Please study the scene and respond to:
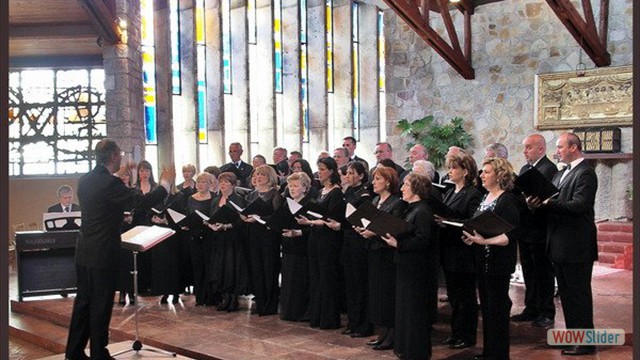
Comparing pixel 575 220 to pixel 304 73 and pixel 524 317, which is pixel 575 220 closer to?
pixel 524 317

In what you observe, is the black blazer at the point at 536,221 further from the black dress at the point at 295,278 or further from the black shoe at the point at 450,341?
the black dress at the point at 295,278

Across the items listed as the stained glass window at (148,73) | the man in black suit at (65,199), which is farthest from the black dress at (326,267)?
the stained glass window at (148,73)

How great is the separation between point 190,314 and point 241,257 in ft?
2.34

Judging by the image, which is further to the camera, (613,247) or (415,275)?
(613,247)

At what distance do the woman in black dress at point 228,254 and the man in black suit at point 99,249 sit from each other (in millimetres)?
1607

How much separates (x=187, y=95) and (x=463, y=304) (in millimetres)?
7638

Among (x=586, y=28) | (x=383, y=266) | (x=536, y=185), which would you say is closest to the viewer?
(x=536, y=185)

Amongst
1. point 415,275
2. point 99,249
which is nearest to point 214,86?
point 99,249

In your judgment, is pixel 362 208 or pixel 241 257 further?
pixel 241 257

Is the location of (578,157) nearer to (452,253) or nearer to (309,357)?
(452,253)

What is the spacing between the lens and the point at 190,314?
6082 mm

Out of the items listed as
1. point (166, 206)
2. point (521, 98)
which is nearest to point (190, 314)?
point (166, 206)

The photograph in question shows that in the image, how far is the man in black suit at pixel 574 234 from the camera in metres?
4.20

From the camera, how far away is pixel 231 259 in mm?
6090
